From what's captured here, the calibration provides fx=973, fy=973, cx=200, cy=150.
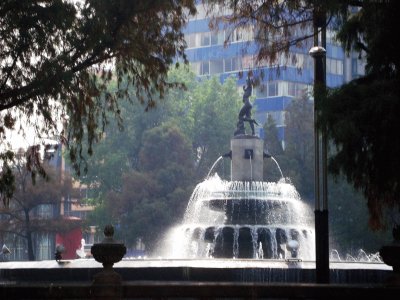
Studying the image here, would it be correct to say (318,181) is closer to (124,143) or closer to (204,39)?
(124,143)

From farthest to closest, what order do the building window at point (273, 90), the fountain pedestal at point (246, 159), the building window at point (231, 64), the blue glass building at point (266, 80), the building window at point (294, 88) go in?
the building window at point (231, 64), the building window at point (294, 88), the building window at point (273, 90), the blue glass building at point (266, 80), the fountain pedestal at point (246, 159)

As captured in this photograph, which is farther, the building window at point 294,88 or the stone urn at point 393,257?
the building window at point 294,88

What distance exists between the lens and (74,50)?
15633 millimetres

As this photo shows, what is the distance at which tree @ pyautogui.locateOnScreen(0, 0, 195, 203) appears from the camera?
48.6ft

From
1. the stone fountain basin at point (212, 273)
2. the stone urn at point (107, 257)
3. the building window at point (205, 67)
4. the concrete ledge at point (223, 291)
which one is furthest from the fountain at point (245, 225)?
the building window at point (205, 67)

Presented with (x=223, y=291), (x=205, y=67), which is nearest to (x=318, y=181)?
(x=223, y=291)

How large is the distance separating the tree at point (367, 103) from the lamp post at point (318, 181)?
0.51ft

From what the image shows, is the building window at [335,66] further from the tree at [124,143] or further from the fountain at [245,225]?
the fountain at [245,225]

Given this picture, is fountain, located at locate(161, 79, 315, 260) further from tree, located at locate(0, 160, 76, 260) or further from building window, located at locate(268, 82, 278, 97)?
building window, located at locate(268, 82, 278, 97)

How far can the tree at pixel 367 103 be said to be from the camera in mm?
14047

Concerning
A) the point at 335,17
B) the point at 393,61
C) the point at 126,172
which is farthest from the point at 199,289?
the point at 126,172

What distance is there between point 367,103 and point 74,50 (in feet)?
15.7

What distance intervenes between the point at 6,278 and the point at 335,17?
8043 mm

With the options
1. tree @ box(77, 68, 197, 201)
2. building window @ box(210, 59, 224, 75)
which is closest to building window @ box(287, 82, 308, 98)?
building window @ box(210, 59, 224, 75)
